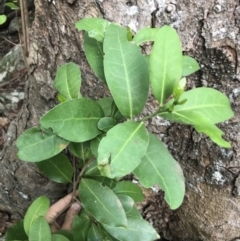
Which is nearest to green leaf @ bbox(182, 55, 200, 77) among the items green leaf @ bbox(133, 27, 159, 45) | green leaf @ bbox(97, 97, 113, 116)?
green leaf @ bbox(133, 27, 159, 45)

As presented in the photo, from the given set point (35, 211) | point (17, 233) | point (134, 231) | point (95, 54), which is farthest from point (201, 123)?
point (17, 233)

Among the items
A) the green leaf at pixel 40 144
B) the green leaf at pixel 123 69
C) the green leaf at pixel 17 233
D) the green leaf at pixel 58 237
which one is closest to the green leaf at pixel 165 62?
the green leaf at pixel 123 69

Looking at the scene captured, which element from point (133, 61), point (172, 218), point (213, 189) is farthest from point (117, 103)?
point (172, 218)

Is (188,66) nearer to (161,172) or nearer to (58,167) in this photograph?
(161,172)

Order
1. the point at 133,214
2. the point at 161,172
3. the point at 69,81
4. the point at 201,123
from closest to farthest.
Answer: the point at 201,123 → the point at 161,172 → the point at 69,81 → the point at 133,214

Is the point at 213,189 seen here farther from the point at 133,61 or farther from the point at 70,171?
the point at 133,61

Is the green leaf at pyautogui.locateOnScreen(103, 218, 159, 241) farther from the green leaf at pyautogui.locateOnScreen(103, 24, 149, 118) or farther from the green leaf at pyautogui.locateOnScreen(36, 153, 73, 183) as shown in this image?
the green leaf at pyautogui.locateOnScreen(103, 24, 149, 118)
